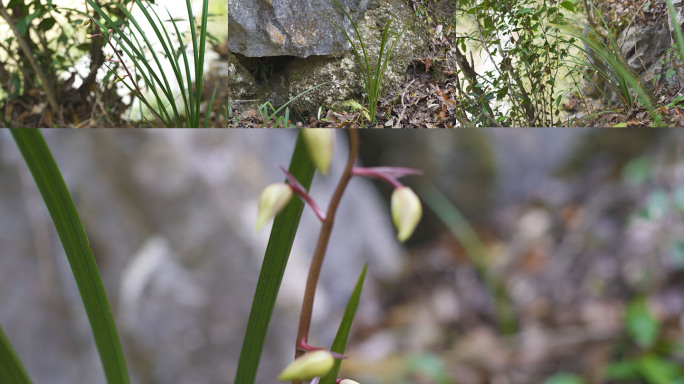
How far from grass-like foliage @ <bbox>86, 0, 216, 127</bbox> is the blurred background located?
55 millimetres

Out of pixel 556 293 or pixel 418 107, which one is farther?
pixel 556 293

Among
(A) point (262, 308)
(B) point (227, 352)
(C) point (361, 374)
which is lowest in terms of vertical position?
(C) point (361, 374)

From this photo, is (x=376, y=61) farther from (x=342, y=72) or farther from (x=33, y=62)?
(x=33, y=62)

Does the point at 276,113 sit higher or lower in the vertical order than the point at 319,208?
higher

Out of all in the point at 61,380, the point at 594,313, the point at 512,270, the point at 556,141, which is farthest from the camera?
the point at 556,141

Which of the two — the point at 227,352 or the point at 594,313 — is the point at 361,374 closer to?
the point at 227,352

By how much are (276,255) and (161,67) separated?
3.26 feet

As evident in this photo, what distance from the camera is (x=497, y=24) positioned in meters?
1.06

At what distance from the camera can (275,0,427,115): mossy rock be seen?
1.06 meters

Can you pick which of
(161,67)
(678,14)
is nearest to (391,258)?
(161,67)

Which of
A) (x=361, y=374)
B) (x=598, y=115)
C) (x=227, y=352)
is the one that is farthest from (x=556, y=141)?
(x=227, y=352)

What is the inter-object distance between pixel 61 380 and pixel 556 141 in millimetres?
1426

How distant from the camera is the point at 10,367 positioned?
0.27 meters

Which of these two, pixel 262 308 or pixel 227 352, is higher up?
pixel 262 308
